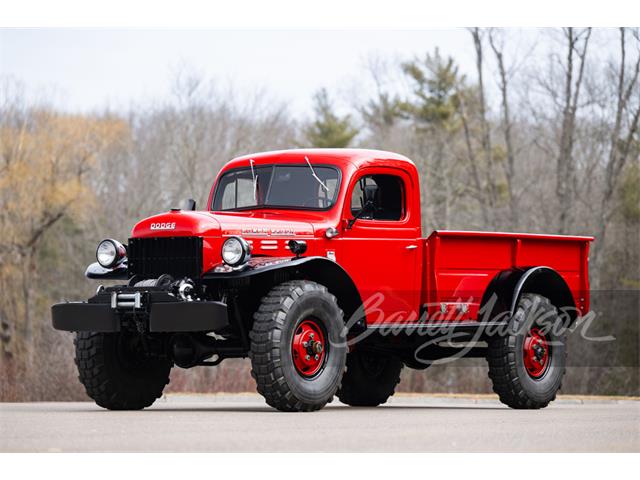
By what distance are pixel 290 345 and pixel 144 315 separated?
1.48 m

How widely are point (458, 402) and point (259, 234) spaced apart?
6249mm

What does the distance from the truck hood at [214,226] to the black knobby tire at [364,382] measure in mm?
3053

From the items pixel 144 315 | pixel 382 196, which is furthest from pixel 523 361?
pixel 144 315

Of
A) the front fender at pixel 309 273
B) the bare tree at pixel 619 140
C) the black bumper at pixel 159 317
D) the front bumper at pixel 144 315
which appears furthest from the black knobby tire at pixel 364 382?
the bare tree at pixel 619 140

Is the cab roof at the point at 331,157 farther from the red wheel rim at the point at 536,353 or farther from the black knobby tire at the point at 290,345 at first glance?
the red wheel rim at the point at 536,353

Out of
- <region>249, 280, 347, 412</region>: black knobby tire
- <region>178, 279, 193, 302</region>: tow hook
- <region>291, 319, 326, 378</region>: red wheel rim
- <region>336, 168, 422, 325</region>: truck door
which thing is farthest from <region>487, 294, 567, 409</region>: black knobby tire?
<region>178, 279, 193, 302</region>: tow hook

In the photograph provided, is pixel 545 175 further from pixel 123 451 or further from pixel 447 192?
pixel 123 451

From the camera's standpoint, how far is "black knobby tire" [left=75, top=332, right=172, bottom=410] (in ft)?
42.2

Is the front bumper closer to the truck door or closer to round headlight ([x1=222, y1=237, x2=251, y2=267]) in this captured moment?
round headlight ([x1=222, y1=237, x2=251, y2=267])

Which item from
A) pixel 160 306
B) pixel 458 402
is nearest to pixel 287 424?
pixel 160 306

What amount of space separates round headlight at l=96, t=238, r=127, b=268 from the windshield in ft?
5.16

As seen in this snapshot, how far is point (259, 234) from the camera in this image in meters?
12.4

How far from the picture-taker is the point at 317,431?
9.80 m

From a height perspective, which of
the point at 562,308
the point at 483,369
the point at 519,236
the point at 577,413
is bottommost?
the point at 483,369
